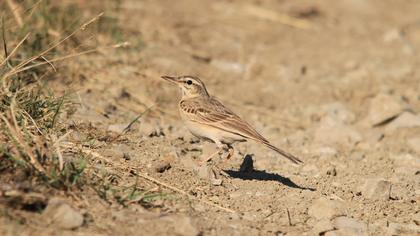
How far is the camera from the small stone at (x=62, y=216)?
4512 millimetres

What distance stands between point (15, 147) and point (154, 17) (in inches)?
266

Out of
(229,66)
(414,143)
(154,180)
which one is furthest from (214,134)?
(229,66)

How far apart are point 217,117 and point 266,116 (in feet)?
7.22

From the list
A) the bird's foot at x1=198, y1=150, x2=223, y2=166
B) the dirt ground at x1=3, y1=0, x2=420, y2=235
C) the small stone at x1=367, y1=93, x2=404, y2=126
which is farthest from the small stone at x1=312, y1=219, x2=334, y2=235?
the small stone at x1=367, y1=93, x2=404, y2=126

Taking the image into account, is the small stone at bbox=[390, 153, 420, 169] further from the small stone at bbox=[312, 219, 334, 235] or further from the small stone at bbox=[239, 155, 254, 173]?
the small stone at bbox=[312, 219, 334, 235]

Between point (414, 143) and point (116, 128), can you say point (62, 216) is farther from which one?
point (414, 143)

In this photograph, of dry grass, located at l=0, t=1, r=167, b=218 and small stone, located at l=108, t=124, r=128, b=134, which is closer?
dry grass, located at l=0, t=1, r=167, b=218

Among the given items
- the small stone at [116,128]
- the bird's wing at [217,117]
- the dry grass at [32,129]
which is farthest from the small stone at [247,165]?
the dry grass at [32,129]

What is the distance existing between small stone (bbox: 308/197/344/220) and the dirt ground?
11 mm

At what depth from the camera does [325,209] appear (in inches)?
217

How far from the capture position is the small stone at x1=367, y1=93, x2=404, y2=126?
8.53 m

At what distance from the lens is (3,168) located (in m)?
4.92

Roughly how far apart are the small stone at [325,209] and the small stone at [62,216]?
190 centimetres

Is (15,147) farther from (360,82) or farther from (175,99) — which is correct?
(360,82)
